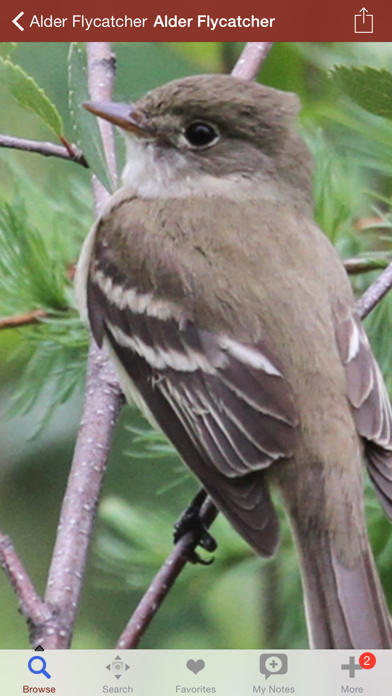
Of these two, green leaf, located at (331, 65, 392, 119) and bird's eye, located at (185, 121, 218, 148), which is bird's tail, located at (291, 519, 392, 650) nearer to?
green leaf, located at (331, 65, 392, 119)

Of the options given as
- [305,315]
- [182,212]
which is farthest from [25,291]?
[305,315]

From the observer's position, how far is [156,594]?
59.8 inches

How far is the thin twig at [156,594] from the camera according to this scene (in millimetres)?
1471

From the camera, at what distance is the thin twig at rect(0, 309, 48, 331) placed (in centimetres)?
189

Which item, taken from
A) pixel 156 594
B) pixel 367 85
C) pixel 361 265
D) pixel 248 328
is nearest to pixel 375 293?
pixel 361 265

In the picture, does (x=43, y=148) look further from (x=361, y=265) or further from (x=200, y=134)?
(x=361, y=265)

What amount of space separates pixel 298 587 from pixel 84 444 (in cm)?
46

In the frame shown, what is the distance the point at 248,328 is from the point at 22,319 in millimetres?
405

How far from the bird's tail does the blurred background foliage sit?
0.92 feet

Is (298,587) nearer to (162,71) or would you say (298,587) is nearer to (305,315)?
(305,315)

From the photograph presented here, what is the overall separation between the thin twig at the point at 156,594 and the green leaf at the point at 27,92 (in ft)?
1.95

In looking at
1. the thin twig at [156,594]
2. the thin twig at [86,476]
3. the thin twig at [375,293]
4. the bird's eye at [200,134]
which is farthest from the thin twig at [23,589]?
the bird's eye at [200,134]
